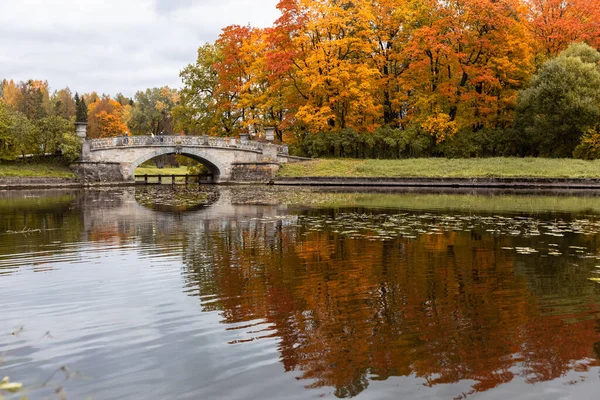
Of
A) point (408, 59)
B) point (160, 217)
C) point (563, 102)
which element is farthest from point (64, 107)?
point (160, 217)

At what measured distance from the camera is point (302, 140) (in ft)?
157

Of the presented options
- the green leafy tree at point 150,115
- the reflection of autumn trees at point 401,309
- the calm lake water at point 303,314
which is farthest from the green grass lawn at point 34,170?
the green leafy tree at point 150,115

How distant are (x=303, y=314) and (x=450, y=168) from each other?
3275 cm

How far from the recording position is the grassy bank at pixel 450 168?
111 ft

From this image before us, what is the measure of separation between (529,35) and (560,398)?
146ft

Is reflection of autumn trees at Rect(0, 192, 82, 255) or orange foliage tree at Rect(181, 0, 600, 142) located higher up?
orange foliage tree at Rect(181, 0, 600, 142)

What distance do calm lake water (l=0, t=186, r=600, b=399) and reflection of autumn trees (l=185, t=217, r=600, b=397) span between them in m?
0.03

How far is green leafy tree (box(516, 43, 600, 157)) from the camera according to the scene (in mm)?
37156

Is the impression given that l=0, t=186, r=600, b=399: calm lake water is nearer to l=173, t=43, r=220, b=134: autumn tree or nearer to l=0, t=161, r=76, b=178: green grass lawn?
l=0, t=161, r=76, b=178: green grass lawn

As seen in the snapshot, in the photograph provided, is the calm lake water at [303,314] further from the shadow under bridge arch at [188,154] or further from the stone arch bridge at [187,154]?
the shadow under bridge arch at [188,154]

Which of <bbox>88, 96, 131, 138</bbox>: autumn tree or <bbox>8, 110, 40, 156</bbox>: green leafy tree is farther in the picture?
<bbox>88, 96, 131, 138</bbox>: autumn tree

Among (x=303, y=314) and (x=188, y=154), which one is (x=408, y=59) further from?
(x=303, y=314)

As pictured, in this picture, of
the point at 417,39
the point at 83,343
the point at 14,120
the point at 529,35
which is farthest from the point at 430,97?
the point at 83,343

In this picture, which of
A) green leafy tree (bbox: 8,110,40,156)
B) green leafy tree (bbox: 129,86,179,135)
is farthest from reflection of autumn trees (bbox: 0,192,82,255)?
green leafy tree (bbox: 129,86,179,135)
